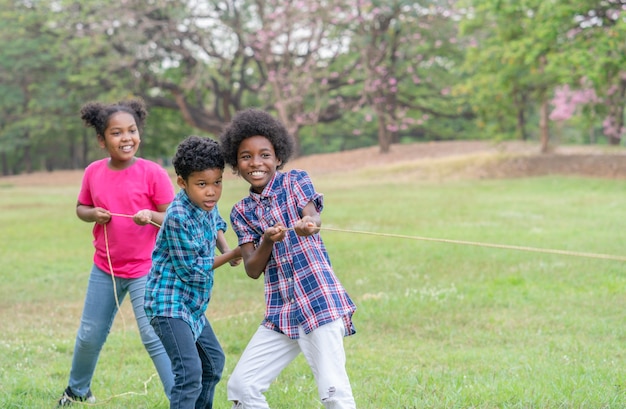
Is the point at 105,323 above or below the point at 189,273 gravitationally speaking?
below

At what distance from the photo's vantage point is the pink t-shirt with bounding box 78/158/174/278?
4.16 metres

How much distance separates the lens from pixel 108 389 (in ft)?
15.4

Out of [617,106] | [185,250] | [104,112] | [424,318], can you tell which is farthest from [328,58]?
[185,250]

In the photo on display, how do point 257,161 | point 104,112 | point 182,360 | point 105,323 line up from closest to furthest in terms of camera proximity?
point 182,360 → point 257,161 → point 105,323 → point 104,112

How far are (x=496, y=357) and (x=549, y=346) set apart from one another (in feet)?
1.82

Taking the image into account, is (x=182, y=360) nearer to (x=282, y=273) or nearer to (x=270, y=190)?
(x=282, y=273)

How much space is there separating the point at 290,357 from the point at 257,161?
87 cm

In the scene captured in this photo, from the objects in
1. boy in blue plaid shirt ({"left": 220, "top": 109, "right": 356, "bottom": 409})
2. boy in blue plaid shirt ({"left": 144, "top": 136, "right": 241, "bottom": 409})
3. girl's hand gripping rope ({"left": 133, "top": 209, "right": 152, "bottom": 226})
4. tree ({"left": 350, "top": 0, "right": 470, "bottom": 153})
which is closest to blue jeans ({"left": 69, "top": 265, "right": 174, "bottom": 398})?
girl's hand gripping rope ({"left": 133, "top": 209, "right": 152, "bottom": 226})

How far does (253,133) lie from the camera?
3.47 meters

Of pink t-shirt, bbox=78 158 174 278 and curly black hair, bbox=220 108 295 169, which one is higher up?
curly black hair, bbox=220 108 295 169

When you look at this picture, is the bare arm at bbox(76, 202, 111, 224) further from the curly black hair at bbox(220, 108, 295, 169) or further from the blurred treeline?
the blurred treeline

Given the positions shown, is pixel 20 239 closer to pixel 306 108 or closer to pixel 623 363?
pixel 623 363

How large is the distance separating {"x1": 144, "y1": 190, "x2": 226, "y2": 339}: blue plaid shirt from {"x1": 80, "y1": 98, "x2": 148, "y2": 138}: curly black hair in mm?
1088

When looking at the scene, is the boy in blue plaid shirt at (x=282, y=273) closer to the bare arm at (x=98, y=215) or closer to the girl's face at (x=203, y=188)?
the girl's face at (x=203, y=188)
